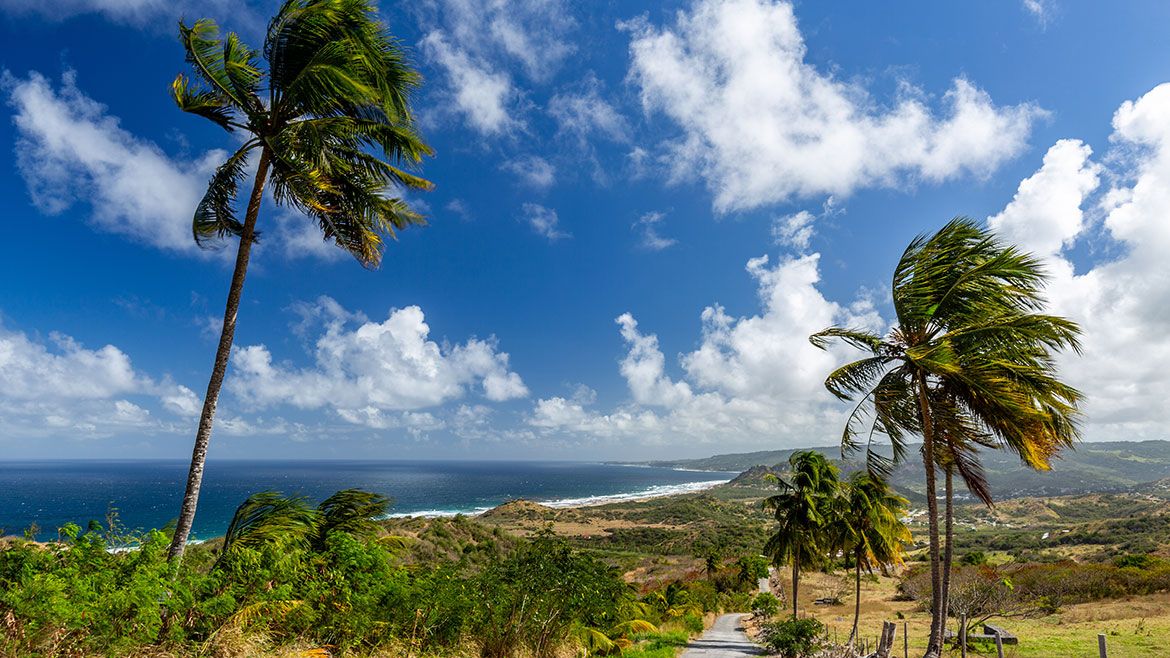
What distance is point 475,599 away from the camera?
8.07 metres

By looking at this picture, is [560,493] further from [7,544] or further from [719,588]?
[7,544]

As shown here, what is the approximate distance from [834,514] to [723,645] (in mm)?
9866

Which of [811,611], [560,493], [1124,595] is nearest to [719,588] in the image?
[811,611]

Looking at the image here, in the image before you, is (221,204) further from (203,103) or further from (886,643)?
(886,643)

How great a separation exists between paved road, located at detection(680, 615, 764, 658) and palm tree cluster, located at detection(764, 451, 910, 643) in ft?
13.3

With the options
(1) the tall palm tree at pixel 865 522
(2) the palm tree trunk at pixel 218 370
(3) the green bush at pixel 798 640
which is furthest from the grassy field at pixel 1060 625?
(2) the palm tree trunk at pixel 218 370

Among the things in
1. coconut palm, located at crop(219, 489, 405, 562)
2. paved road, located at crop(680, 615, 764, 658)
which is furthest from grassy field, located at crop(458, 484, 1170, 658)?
coconut palm, located at crop(219, 489, 405, 562)

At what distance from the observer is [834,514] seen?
23000 millimetres

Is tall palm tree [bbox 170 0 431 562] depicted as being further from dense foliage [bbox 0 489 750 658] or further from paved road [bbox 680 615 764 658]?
paved road [bbox 680 615 764 658]

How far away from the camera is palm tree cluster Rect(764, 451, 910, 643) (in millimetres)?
22719

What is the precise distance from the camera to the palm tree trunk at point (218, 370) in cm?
705

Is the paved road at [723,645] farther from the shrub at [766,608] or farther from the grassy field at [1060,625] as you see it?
the grassy field at [1060,625]

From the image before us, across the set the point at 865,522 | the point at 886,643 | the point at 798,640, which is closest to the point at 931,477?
the point at 886,643

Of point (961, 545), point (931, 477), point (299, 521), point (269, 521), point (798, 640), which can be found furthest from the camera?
point (961, 545)
